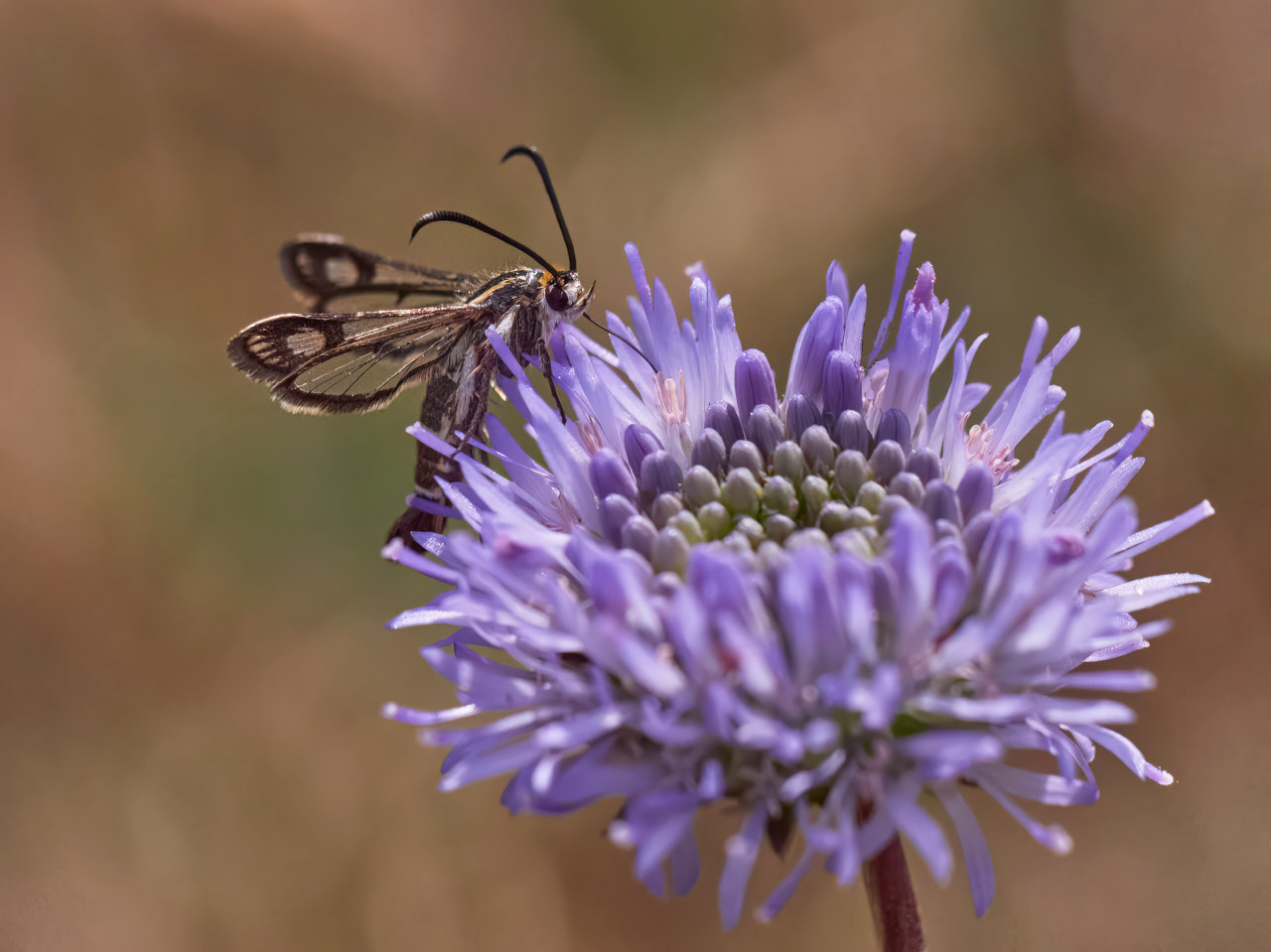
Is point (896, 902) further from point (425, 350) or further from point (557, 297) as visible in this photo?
point (425, 350)

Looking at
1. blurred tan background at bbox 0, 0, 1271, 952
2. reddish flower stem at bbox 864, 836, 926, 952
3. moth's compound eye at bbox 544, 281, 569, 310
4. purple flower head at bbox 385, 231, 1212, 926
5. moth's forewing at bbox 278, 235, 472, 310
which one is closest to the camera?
purple flower head at bbox 385, 231, 1212, 926

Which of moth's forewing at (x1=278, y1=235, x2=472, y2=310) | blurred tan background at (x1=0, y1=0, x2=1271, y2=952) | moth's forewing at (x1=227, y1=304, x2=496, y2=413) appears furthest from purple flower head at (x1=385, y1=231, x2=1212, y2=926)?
blurred tan background at (x1=0, y1=0, x2=1271, y2=952)

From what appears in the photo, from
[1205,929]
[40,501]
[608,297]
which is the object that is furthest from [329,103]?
[1205,929]

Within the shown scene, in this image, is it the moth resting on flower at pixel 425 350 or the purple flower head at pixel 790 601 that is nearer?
the purple flower head at pixel 790 601

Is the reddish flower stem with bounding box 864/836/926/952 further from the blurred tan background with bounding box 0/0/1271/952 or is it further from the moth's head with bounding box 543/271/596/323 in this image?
the blurred tan background with bounding box 0/0/1271/952

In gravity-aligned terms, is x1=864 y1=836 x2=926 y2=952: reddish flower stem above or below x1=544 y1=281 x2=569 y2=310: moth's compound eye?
below

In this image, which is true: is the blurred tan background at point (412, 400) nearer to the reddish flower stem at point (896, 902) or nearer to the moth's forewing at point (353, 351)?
the moth's forewing at point (353, 351)

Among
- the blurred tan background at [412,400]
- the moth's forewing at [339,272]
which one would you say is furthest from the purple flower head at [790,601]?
the blurred tan background at [412,400]
